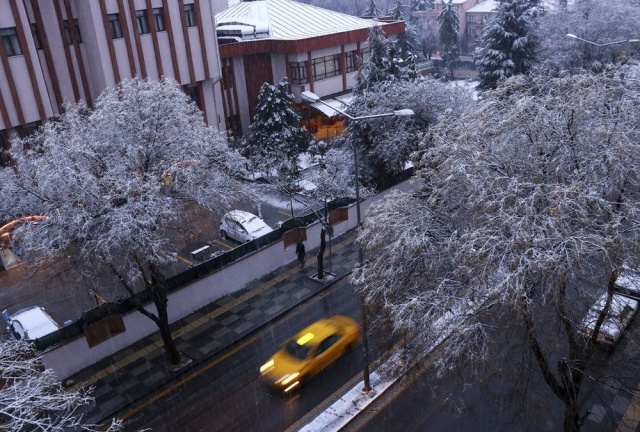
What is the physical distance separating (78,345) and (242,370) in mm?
5392

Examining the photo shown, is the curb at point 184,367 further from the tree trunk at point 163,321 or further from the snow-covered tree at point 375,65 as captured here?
the snow-covered tree at point 375,65

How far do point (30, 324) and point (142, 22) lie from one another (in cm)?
1789

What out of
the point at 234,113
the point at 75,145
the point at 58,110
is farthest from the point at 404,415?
the point at 234,113

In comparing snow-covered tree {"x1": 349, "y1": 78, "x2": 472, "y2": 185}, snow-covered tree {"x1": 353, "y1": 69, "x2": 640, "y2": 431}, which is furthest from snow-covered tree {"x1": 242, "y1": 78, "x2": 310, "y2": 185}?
snow-covered tree {"x1": 353, "y1": 69, "x2": 640, "y2": 431}

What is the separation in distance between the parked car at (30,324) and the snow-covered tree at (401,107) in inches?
610

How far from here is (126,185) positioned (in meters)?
15.3

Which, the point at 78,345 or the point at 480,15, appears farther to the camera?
the point at 480,15

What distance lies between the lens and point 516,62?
38.5 meters

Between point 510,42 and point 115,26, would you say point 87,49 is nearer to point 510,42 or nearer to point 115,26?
point 115,26

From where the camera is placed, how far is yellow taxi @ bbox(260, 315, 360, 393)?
16.1 meters

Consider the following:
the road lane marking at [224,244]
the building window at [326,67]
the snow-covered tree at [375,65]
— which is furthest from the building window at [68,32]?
the building window at [326,67]

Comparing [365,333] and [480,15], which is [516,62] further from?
[480,15]

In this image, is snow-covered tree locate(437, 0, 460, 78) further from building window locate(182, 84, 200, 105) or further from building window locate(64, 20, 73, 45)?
building window locate(64, 20, 73, 45)

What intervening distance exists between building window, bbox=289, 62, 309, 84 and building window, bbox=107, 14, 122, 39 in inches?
516
